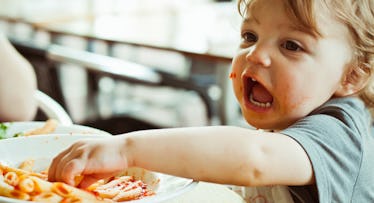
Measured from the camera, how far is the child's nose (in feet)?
3.04

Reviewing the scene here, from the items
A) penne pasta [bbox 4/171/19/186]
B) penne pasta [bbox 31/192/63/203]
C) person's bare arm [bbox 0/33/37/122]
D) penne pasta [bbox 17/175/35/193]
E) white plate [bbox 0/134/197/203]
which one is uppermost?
penne pasta [bbox 17/175/35/193]

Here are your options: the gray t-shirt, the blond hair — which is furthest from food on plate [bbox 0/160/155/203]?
the blond hair

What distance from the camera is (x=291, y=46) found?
0.93 m

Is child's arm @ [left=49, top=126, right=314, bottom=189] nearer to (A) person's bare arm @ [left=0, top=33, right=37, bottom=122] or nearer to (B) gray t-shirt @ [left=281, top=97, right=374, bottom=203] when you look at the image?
(B) gray t-shirt @ [left=281, top=97, right=374, bottom=203]

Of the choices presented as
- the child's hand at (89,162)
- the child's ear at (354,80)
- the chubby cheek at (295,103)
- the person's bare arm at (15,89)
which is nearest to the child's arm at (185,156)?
the child's hand at (89,162)

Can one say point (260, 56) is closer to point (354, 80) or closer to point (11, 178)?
point (354, 80)

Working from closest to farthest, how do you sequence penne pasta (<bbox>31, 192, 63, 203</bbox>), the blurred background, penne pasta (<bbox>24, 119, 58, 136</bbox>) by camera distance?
penne pasta (<bbox>31, 192, 63, 203</bbox>) < penne pasta (<bbox>24, 119, 58, 136</bbox>) < the blurred background

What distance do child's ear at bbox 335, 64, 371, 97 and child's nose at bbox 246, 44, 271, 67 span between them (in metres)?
0.17

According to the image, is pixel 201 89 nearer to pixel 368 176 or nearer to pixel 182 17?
pixel 182 17

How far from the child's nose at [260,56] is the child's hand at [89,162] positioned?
12.1 inches

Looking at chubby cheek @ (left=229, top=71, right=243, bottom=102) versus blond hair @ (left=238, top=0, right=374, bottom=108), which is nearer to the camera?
blond hair @ (left=238, top=0, right=374, bottom=108)

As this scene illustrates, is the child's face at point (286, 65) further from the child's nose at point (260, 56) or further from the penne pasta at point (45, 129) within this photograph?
the penne pasta at point (45, 129)

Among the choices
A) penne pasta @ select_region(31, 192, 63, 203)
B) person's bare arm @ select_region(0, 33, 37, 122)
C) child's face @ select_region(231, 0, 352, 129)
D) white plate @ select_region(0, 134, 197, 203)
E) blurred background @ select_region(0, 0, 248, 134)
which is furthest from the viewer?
blurred background @ select_region(0, 0, 248, 134)

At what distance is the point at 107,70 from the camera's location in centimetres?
261
